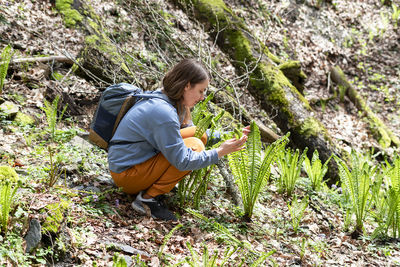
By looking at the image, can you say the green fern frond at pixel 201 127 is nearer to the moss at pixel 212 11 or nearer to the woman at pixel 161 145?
the woman at pixel 161 145

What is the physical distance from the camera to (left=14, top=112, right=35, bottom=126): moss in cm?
326

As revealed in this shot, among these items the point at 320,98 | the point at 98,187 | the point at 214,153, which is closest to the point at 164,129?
the point at 214,153

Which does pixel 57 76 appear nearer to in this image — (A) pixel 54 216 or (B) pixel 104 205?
(B) pixel 104 205

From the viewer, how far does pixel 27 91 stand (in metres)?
3.72

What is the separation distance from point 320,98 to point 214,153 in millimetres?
5075

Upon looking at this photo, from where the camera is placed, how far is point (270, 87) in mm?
5109

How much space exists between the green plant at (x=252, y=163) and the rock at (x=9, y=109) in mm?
2102

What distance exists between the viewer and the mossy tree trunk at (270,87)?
192 inches

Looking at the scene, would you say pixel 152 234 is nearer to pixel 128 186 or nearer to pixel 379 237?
pixel 128 186

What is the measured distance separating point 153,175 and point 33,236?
92 centimetres

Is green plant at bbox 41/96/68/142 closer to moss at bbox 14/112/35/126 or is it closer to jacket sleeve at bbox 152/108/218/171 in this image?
moss at bbox 14/112/35/126

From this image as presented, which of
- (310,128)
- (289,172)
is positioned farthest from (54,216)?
(310,128)

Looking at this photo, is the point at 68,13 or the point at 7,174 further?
the point at 68,13

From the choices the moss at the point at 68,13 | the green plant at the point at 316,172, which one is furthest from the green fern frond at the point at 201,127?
the moss at the point at 68,13
